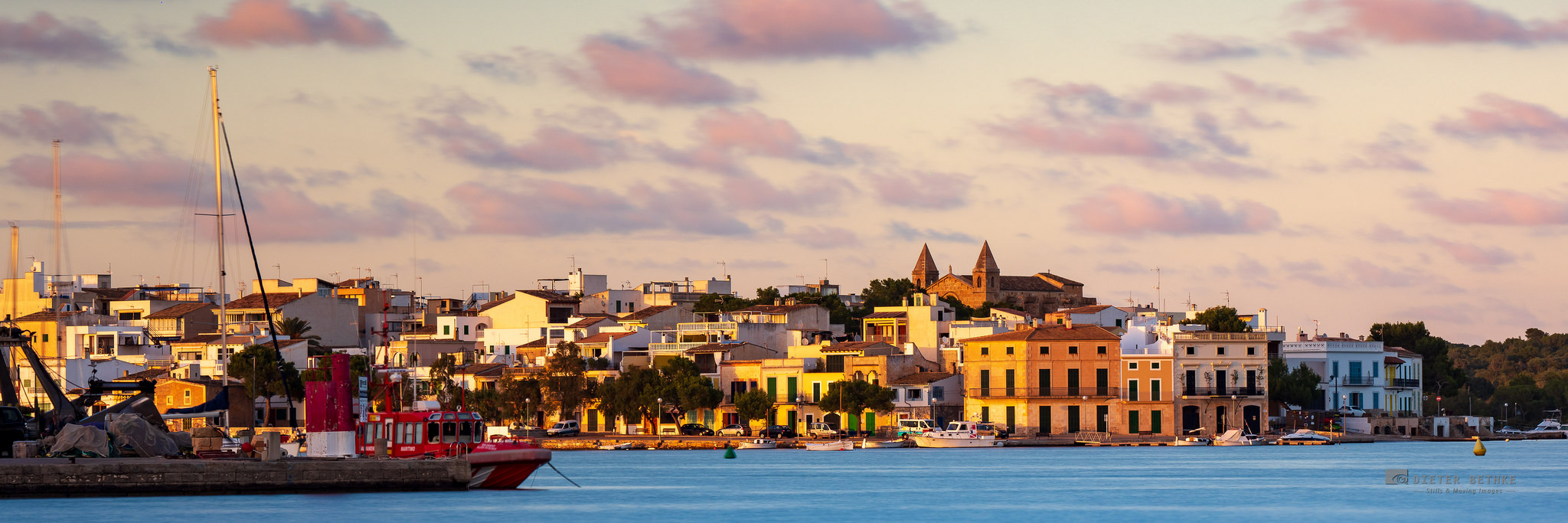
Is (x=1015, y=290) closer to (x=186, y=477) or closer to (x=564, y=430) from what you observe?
(x=564, y=430)

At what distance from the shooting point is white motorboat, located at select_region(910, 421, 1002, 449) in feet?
306

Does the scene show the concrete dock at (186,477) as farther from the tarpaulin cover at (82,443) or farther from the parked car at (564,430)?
the parked car at (564,430)

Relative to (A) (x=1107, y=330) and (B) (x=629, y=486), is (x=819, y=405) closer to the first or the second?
(A) (x=1107, y=330)

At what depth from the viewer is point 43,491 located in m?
40.1

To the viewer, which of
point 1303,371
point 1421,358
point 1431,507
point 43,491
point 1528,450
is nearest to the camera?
point 43,491

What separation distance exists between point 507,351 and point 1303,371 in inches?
1697

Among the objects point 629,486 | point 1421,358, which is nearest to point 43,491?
point 629,486

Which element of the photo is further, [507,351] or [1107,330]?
[507,351]

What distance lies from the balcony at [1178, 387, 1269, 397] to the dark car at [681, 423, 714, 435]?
73.7 feet

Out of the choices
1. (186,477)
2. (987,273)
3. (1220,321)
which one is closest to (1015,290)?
(987,273)

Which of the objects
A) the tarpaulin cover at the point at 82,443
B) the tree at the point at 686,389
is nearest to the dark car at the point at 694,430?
the tree at the point at 686,389

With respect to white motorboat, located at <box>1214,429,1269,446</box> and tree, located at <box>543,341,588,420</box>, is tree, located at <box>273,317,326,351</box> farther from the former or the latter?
white motorboat, located at <box>1214,429,1269,446</box>

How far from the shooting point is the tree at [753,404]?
9825 cm

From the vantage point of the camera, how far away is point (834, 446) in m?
92.1
